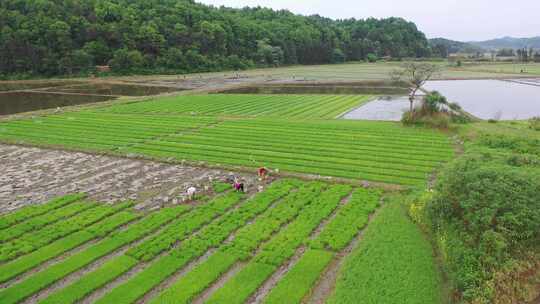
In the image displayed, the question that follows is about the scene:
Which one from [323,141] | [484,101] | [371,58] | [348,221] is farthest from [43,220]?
[371,58]

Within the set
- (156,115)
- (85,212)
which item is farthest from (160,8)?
(85,212)

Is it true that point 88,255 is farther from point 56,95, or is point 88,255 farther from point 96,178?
point 56,95

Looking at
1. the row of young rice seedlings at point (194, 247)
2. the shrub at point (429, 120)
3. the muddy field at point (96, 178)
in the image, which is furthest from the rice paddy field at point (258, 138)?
the row of young rice seedlings at point (194, 247)

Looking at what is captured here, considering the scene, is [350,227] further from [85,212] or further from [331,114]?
[331,114]

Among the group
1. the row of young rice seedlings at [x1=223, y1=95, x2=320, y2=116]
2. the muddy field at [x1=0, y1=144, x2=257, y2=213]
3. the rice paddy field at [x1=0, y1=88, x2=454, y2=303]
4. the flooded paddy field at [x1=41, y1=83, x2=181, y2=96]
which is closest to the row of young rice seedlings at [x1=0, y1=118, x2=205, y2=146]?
the rice paddy field at [x1=0, y1=88, x2=454, y2=303]

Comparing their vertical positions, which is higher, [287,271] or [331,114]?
[331,114]

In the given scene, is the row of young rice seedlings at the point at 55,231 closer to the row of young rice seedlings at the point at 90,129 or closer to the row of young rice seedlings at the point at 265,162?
the row of young rice seedlings at the point at 265,162
